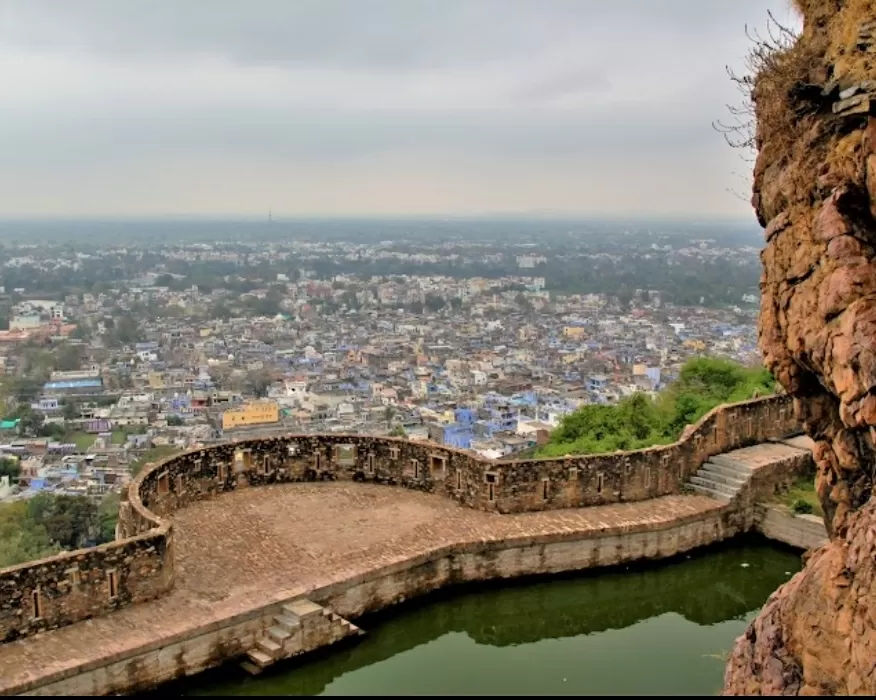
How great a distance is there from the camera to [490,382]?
64062mm

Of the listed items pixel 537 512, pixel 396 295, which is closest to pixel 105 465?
pixel 537 512

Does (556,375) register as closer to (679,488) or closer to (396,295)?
(679,488)

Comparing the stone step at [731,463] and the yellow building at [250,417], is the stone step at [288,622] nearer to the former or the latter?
the stone step at [731,463]

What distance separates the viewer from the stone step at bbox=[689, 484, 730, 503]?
1510cm

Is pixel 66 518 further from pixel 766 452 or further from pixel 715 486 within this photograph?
pixel 766 452

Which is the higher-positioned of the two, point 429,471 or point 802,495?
point 429,471

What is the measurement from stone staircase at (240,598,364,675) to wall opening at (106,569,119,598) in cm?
172

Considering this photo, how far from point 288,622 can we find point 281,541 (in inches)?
86.7

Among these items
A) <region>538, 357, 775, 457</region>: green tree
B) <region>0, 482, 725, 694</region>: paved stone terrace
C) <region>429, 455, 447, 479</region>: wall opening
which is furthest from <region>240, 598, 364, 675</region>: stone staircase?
<region>538, 357, 775, 457</region>: green tree

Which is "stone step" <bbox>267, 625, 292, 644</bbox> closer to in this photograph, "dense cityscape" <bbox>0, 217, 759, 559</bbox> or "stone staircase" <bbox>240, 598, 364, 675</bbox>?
"stone staircase" <bbox>240, 598, 364, 675</bbox>

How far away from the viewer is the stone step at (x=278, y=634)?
10.6 meters

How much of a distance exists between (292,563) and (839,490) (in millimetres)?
6902

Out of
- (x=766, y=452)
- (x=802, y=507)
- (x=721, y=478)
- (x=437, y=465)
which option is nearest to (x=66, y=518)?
(x=437, y=465)

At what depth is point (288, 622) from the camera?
1080 cm
